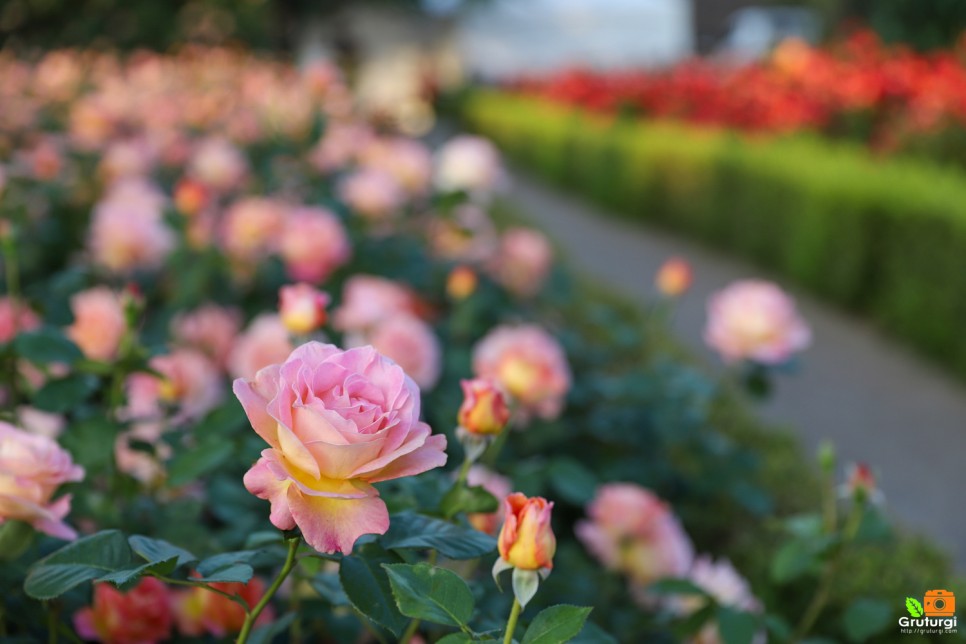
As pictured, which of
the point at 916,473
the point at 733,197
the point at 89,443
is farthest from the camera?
the point at 733,197

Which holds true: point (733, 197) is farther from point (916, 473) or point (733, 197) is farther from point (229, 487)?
point (229, 487)

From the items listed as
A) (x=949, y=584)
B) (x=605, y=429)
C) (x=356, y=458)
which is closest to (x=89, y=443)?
(x=356, y=458)

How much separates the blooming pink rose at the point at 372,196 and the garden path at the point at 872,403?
4.77 feet

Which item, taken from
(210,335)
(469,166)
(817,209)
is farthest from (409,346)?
(817,209)

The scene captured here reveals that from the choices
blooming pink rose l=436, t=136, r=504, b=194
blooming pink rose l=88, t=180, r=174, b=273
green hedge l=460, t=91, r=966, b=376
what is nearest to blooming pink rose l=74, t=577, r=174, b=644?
blooming pink rose l=88, t=180, r=174, b=273

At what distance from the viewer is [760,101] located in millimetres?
7621

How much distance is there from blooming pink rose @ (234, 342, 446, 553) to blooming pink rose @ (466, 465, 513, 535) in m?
0.21

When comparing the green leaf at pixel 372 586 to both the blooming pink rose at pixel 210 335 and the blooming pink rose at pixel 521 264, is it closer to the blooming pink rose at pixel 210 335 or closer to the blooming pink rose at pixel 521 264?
the blooming pink rose at pixel 210 335

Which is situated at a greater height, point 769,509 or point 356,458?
point 356,458

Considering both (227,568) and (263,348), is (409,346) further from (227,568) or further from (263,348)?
(227,568)

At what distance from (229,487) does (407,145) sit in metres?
1.84

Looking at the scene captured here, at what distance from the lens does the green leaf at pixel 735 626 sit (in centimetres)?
108

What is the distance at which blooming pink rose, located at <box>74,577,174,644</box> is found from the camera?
903 millimetres

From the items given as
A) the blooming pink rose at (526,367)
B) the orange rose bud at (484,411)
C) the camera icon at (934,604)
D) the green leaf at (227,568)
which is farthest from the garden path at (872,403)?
the green leaf at (227,568)
